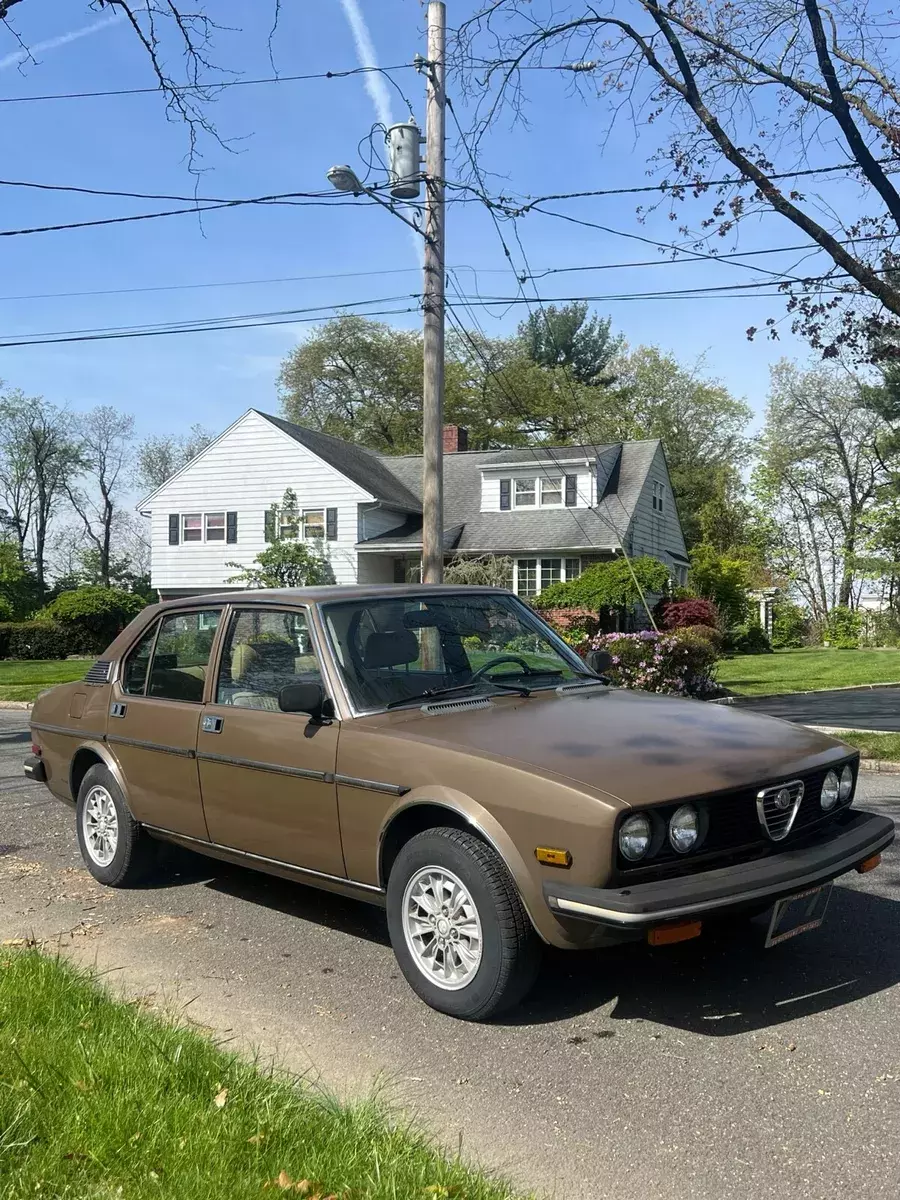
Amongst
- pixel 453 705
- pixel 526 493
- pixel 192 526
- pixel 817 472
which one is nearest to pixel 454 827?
pixel 453 705

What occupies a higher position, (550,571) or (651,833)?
(550,571)

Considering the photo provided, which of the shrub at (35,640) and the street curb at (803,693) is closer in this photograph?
the street curb at (803,693)

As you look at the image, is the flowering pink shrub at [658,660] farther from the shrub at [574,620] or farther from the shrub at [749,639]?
the shrub at [749,639]

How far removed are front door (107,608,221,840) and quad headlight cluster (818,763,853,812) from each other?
2951 mm

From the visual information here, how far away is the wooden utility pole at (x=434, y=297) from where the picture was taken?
1214cm

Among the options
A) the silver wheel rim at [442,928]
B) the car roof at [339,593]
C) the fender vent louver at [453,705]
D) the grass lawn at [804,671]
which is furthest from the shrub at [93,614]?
the silver wheel rim at [442,928]

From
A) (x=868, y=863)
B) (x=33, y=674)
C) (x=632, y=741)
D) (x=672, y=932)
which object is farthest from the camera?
(x=33, y=674)

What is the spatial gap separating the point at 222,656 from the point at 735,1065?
309 centimetres

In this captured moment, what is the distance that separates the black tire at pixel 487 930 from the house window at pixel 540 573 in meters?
27.3

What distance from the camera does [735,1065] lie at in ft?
11.8

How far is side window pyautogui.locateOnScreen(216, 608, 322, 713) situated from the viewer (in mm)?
5023

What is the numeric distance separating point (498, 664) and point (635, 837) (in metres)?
1.67

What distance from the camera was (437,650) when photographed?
5.11 meters

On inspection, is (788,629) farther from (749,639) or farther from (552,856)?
(552,856)
